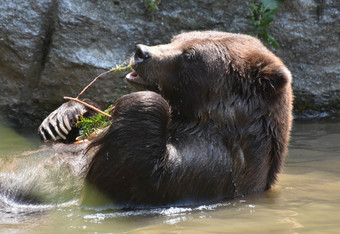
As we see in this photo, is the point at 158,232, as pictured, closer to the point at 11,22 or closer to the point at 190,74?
the point at 190,74

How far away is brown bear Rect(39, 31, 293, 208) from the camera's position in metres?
4.87

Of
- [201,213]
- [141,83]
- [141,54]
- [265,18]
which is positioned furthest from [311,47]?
[201,213]

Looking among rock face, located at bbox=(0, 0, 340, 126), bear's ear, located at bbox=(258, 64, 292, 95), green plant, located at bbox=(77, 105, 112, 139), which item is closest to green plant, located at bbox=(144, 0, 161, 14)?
rock face, located at bbox=(0, 0, 340, 126)

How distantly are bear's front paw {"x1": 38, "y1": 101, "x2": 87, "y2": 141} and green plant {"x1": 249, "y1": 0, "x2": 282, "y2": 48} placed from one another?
3649 millimetres

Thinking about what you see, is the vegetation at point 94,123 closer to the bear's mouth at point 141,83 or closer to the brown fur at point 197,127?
the bear's mouth at point 141,83

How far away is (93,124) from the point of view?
5.83m

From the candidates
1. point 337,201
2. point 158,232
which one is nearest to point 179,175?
point 158,232

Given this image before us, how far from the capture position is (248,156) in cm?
523

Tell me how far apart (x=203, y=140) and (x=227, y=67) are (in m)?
0.73

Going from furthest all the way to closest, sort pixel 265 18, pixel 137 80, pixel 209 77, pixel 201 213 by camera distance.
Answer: pixel 265 18 → pixel 137 80 → pixel 209 77 → pixel 201 213

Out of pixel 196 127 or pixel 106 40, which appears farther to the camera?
pixel 106 40

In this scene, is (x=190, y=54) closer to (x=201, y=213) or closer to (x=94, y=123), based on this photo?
(x=94, y=123)

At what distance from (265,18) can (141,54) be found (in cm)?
415

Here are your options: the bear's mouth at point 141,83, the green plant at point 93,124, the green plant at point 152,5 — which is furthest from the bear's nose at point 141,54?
the green plant at point 152,5
